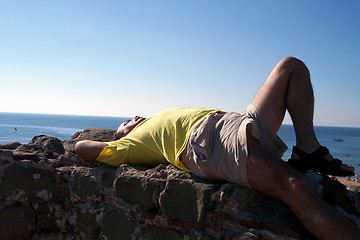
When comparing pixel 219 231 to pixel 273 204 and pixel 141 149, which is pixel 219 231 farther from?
pixel 141 149

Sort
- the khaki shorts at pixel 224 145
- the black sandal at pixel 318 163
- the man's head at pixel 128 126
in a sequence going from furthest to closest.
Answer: the man's head at pixel 128 126
the black sandal at pixel 318 163
the khaki shorts at pixel 224 145

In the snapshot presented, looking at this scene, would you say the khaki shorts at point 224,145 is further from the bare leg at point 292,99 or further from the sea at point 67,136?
the sea at point 67,136

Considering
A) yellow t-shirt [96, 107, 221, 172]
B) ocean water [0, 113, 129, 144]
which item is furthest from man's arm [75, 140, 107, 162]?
ocean water [0, 113, 129, 144]

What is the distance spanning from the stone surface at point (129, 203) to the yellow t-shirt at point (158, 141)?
10cm

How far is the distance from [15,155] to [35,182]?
312 millimetres

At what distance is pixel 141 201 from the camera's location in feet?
7.86

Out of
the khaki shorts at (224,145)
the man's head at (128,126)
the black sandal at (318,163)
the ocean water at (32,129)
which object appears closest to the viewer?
the khaki shorts at (224,145)

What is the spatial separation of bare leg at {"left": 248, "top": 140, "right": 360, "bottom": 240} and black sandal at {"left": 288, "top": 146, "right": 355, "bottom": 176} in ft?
1.21

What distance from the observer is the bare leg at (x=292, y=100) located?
234 centimetres

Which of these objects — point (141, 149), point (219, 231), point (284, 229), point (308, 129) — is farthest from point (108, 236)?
point (308, 129)

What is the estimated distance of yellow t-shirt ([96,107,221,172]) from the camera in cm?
248

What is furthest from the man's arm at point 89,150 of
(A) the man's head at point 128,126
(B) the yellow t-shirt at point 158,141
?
(A) the man's head at point 128,126

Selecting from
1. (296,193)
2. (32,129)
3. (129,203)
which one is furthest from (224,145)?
(32,129)

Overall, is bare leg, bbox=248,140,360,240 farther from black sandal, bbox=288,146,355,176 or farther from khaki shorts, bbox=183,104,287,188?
black sandal, bbox=288,146,355,176
